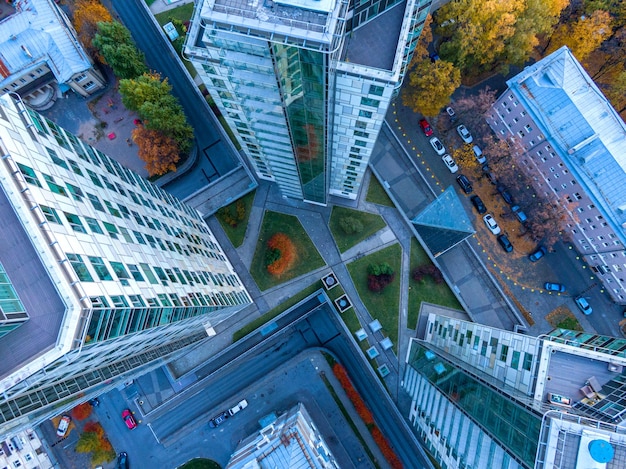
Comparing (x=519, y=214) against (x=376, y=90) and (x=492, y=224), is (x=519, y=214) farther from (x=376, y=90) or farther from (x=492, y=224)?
(x=376, y=90)

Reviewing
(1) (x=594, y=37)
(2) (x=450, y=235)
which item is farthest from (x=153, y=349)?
(1) (x=594, y=37)

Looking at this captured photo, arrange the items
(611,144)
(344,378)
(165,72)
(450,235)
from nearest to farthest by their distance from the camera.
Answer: (611,144) < (450,235) < (344,378) < (165,72)

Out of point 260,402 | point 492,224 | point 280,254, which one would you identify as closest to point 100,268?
point 280,254

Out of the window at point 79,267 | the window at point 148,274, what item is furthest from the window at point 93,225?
the window at point 148,274

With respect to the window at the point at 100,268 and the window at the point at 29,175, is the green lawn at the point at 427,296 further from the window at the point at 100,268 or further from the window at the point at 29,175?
the window at the point at 29,175

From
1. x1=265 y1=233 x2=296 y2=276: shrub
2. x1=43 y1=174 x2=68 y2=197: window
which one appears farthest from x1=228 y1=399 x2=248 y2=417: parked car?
x1=43 y1=174 x2=68 y2=197: window

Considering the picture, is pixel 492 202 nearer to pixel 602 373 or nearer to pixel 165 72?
pixel 602 373
